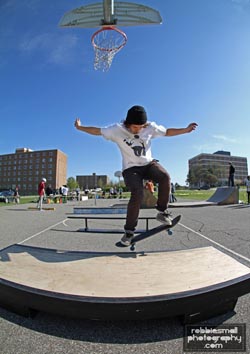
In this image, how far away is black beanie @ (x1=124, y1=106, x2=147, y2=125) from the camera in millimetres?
3090

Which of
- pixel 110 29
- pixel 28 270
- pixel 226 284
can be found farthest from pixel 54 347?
pixel 110 29

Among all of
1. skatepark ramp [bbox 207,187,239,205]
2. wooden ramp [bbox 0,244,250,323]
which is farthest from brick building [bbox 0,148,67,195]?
→ wooden ramp [bbox 0,244,250,323]

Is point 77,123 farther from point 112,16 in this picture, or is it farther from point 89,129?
point 112,16

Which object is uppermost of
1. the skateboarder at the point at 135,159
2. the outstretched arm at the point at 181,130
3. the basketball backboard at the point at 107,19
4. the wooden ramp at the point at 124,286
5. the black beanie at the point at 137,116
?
the basketball backboard at the point at 107,19

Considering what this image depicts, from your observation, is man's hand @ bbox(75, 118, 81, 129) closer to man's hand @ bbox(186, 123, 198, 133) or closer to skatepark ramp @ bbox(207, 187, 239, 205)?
man's hand @ bbox(186, 123, 198, 133)

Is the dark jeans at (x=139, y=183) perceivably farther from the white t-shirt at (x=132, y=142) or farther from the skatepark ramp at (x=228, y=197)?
the skatepark ramp at (x=228, y=197)

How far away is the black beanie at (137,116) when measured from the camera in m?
3.09

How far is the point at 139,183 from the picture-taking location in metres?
3.00

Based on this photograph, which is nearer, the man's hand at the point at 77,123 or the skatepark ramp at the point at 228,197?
the man's hand at the point at 77,123

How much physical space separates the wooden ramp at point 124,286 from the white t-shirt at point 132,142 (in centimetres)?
139

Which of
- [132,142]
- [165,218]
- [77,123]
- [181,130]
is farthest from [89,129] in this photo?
[165,218]

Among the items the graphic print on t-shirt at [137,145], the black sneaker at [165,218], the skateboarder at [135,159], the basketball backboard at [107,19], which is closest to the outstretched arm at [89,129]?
the skateboarder at [135,159]

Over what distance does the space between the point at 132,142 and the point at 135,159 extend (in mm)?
273

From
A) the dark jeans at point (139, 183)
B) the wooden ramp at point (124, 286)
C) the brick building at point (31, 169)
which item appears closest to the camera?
the wooden ramp at point (124, 286)
